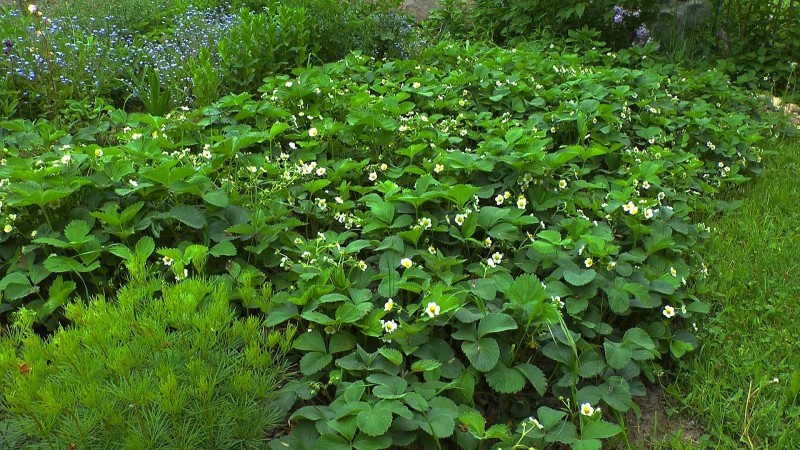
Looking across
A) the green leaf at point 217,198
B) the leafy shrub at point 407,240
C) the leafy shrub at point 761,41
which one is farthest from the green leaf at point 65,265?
the leafy shrub at point 761,41

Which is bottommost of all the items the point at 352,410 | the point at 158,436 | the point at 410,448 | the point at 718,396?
the point at 718,396

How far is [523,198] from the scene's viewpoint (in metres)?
3.11

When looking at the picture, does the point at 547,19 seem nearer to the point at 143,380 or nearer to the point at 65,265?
the point at 65,265

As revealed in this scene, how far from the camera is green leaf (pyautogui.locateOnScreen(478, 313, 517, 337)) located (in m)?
2.25

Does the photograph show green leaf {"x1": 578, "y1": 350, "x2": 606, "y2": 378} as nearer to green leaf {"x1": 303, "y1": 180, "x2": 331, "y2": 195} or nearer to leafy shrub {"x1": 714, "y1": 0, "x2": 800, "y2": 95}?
green leaf {"x1": 303, "y1": 180, "x2": 331, "y2": 195}

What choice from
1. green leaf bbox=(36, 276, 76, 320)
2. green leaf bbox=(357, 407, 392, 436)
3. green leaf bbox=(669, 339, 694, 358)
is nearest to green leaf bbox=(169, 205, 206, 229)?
green leaf bbox=(36, 276, 76, 320)

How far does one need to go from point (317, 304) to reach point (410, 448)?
575mm

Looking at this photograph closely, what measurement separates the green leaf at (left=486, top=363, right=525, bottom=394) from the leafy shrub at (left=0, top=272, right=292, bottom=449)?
2.28ft

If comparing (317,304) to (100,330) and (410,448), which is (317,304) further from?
(100,330)

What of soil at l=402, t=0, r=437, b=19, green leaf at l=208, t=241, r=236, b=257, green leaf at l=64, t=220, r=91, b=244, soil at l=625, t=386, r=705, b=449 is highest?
green leaf at l=64, t=220, r=91, b=244

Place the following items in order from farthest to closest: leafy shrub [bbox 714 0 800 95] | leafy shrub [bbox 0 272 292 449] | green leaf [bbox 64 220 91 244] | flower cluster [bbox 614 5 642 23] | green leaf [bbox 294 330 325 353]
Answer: flower cluster [bbox 614 5 642 23], leafy shrub [bbox 714 0 800 95], green leaf [bbox 64 220 91 244], green leaf [bbox 294 330 325 353], leafy shrub [bbox 0 272 292 449]

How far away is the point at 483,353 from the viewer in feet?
7.35

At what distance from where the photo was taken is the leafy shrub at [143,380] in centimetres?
165

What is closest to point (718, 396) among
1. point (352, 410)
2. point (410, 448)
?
point (410, 448)
